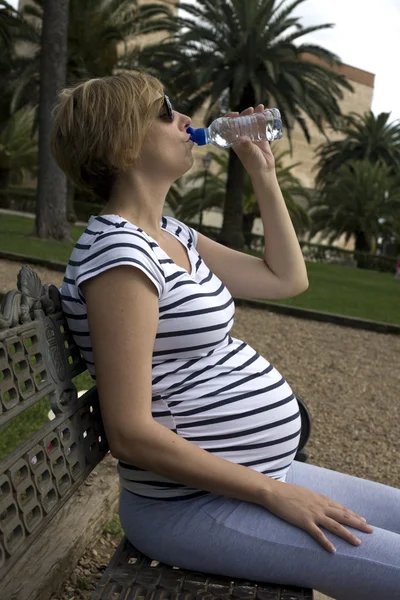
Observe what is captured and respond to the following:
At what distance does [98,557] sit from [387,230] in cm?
3937

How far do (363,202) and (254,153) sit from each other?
124 feet

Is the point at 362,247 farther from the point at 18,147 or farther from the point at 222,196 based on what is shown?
the point at 18,147

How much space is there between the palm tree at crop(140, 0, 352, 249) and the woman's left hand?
21.0 meters

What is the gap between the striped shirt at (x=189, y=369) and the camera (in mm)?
1834

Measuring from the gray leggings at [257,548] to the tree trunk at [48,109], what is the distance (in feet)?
46.5

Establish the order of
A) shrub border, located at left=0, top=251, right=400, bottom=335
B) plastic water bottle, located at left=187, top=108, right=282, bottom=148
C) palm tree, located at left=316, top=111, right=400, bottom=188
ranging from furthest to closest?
palm tree, located at left=316, top=111, right=400, bottom=188, shrub border, located at left=0, top=251, right=400, bottom=335, plastic water bottle, located at left=187, top=108, right=282, bottom=148

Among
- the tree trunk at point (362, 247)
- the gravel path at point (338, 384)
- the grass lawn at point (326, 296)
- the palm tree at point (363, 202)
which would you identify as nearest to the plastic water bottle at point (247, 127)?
the gravel path at point (338, 384)

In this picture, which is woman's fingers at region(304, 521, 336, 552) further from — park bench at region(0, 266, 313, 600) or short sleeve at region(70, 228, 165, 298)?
short sleeve at region(70, 228, 165, 298)

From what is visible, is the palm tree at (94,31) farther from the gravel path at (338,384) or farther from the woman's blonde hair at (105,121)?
the woman's blonde hair at (105,121)

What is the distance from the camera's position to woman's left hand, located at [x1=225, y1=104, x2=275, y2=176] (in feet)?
7.98

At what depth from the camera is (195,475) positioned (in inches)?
68.2

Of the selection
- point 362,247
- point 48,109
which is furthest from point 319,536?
point 362,247

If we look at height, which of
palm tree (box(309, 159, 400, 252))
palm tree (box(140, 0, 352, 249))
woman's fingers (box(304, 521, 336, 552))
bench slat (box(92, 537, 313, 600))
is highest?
palm tree (box(140, 0, 352, 249))

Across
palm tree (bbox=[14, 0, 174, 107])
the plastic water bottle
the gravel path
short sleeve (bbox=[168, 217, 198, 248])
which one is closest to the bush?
palm tree (bbox=[14, 0, 174, 107])
